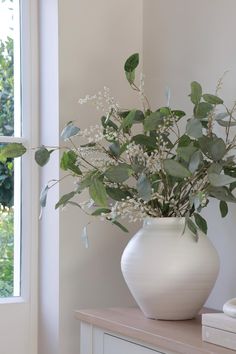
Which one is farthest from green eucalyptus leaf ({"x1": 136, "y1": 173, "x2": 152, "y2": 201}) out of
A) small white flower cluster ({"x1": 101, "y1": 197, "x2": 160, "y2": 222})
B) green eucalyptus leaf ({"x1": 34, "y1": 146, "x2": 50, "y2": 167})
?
green eucalyptus leaf ({"x1": 34, "y1": 146, "x2": 50, "y2": 167})

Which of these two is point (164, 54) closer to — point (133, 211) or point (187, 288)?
point (133, 211)

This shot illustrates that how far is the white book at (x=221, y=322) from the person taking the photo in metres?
1.90

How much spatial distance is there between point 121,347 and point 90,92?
1127 mm

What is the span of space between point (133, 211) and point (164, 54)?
0.82m

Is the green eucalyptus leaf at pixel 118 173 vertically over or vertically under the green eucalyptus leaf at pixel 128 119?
under

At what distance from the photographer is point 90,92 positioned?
2961 millimetres

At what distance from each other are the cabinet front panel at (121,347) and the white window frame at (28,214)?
65 cm

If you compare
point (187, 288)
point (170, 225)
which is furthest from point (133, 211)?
point (187, 288)

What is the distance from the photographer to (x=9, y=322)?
2.91 m

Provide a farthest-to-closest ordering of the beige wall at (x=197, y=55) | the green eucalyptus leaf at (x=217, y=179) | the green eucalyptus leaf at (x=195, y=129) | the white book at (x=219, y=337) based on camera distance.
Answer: the beige wall at (x=197, y=55)
the green eucalyptus leaf at (x=195, y=129)
the green eucalyptus leaf at (x=217, y=179)
the white book at (x=219, y=337)

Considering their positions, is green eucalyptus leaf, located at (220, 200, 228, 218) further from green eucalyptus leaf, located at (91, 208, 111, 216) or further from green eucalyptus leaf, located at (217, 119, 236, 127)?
green eucalyptus leaf, located at (91, 208, 111, 216)

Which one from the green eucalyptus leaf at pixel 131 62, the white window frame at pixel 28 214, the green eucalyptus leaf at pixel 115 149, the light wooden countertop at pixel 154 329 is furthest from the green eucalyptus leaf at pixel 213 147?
the white window frame at pixel 28 214

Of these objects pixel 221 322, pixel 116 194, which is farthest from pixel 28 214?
pixel 221 322

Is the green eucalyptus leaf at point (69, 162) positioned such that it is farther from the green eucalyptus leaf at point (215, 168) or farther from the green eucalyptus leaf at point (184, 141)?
the green eucalyptus leaf at point (215, 168)
